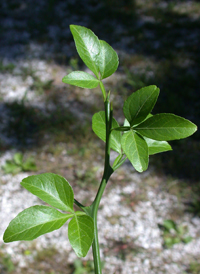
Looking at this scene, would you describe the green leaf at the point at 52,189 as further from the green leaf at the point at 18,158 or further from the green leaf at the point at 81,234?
the green leaf at the point at 18,158

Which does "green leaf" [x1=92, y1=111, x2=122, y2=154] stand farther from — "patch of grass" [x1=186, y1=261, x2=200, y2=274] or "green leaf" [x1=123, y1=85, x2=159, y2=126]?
"patch of grass" [x1=186, y1=261, x2=200, y2=274]

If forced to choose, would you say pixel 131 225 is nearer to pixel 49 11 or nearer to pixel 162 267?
pixel 162 267

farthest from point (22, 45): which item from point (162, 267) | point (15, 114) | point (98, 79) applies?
point (98, 79)

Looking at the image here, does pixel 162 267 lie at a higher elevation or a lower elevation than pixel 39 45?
lower

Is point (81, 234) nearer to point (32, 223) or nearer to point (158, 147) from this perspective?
point (32, 223)

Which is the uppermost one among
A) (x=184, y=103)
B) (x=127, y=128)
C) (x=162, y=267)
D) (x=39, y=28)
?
(x=127, y=128)

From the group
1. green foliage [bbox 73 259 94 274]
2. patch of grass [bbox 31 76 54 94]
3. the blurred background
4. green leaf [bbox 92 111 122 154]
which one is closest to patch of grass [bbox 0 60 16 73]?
the blurred background
